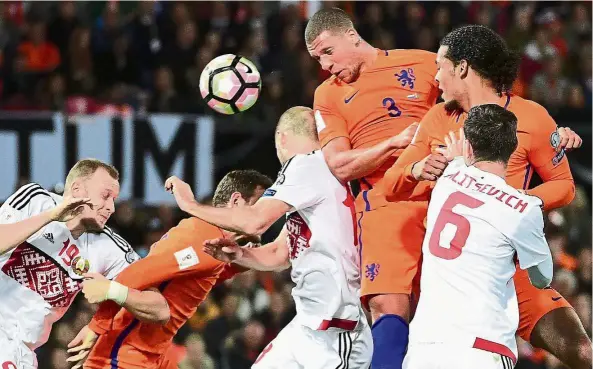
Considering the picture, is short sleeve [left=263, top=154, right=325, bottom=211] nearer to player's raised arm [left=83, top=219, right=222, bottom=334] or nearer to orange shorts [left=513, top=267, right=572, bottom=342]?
player's raised arm [left=83, top=219, right=222, bottom=334]

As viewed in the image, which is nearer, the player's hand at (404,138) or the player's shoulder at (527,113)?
the player's shoulder at (527,113)

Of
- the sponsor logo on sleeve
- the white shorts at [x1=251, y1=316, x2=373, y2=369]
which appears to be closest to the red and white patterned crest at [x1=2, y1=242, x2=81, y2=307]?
the sponsor logo on sleeve

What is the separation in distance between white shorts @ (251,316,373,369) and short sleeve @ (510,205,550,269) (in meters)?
1.28

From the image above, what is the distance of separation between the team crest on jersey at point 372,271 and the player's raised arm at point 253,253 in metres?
0.56

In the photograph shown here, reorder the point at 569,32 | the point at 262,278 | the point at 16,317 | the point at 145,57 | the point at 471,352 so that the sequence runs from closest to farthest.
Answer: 1. the point at 471,352
2. the point at 16,317
3. the point at 262,278
4. the point at 145,57
5. the point at 569,32

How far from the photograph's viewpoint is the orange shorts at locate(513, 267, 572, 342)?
19.4ft

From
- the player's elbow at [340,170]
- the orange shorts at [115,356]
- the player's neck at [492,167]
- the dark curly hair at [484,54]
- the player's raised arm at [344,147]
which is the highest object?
the dark curly hair at [484,54]

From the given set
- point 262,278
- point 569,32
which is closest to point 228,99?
point 262,278

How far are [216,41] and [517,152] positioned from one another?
28.5ft

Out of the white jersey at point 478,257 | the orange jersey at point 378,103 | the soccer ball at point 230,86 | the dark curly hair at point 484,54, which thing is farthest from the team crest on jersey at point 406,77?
the white jersey at point 478,257

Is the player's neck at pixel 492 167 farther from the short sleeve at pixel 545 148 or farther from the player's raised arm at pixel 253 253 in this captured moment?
the player's raised arm at pixel 253 253

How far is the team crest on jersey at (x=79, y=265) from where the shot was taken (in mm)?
6125

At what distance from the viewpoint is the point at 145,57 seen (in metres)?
13.8

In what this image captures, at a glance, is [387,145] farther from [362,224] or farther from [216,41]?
[216,41]
